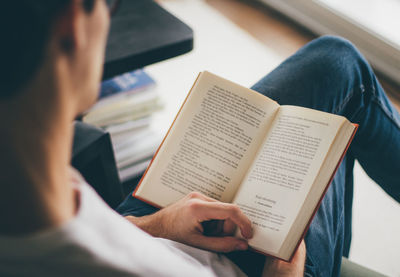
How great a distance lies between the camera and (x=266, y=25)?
189 cm

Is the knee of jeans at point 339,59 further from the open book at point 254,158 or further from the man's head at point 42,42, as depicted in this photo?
the man's head at point 42,42

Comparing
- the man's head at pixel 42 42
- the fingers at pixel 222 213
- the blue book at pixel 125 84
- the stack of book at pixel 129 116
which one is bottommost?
A: the stack of book at pixel 129 116

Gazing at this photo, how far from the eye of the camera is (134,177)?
1248 mm

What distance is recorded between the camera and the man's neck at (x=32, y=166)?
0.27 meters

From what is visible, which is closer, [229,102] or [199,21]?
[229,102]

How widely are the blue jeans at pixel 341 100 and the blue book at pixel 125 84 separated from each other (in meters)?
0.43

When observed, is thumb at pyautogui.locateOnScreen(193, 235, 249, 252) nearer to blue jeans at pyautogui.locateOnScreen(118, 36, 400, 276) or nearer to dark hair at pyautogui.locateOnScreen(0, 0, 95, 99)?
blue jeans at pyautogui.locateOnScreen(118, 36, 400, 276)

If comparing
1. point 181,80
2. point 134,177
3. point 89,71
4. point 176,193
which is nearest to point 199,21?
point 181,80

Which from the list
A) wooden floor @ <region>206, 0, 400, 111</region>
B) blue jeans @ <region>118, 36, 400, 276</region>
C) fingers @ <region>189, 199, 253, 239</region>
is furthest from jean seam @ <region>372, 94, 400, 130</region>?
wooden floor @ <region>206, 0, 400, 111</region>

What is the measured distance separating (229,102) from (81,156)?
0.31m

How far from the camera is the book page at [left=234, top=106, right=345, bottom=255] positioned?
57 centimetres

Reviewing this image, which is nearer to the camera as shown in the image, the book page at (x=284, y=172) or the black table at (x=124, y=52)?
the book page at (x=284, y=172)

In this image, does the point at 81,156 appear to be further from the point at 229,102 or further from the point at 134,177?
the point at 134,177

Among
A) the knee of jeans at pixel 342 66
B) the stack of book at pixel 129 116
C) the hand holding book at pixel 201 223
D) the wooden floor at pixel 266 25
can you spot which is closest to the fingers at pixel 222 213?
the hand holding book at pixel 201 223
